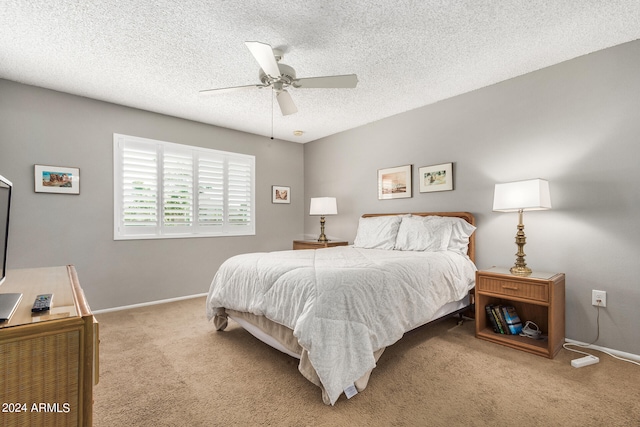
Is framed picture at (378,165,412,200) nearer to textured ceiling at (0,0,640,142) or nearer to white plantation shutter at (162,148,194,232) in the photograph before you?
textured ceiling at (0,0,640,142)

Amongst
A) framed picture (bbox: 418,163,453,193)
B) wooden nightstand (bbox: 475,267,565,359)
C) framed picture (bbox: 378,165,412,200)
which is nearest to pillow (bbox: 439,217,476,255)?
wooden nightstand (bbox: 475,267,565,359)

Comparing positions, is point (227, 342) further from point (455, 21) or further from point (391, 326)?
point (455, 21)

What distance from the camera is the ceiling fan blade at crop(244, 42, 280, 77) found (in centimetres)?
196

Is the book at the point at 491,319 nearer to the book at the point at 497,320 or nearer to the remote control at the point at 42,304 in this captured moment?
the book at the point at 497,320

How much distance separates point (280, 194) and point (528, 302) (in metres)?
3.83

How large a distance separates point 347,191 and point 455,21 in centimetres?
292

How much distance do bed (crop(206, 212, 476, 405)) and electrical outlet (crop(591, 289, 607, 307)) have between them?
2.97 feet

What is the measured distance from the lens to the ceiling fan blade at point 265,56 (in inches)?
77.2

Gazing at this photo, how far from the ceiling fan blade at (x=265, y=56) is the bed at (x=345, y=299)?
1436 millimetres

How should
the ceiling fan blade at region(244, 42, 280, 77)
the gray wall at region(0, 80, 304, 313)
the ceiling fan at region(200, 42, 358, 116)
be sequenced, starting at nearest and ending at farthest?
the ceiling fan blade at region(244, 42, 280, 77)
the ceiling fan at region(200, 42, 358, 116)
the gray wall at region(0, 80, 304, 313)

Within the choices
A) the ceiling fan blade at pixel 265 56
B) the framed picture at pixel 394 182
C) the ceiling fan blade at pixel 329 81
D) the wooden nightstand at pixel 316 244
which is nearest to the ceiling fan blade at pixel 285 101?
the ceiling fan blade at pixel 329 81

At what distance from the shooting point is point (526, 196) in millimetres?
2562

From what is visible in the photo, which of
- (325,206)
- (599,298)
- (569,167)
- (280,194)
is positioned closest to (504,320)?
(599,298)

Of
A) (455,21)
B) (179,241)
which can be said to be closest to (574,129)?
(455,21)
